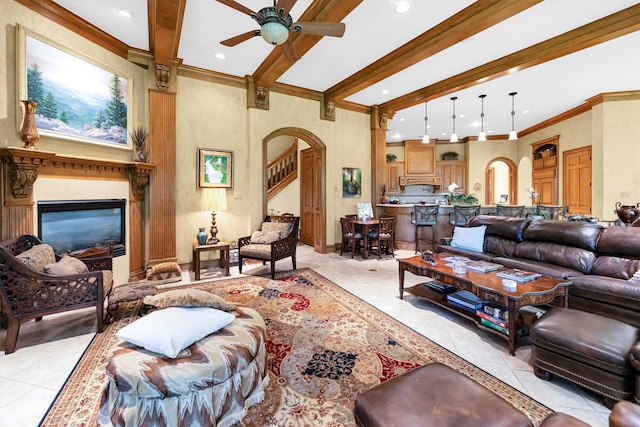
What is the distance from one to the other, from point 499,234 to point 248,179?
419 cm

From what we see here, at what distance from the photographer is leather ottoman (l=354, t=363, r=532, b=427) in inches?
42.6

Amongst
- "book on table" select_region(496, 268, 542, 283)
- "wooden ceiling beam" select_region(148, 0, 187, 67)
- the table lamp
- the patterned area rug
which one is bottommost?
the patterned area rug

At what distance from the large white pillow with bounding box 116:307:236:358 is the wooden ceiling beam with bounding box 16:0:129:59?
3.68 metres

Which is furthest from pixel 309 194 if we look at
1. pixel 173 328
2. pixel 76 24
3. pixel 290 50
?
pixel 173 328

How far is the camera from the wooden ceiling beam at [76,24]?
308cm

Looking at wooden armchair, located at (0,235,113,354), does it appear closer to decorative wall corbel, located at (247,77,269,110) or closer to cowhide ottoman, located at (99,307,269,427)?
cowhide ottoman, located at (99,307,269,427)

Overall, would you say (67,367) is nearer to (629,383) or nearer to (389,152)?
Answer: (629,383)

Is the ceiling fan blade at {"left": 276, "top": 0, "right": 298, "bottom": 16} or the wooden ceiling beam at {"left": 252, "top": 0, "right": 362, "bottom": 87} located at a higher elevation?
the wooden ceiling beam at {"left": 252, "top": 0, "right": 362, "bottom": 87}

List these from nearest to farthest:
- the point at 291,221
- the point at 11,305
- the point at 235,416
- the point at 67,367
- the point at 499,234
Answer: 1. the point at 235,416
2. the point at 67,367
3. the point at 11,305
4. the point at 499,234
5. the point at 291,221

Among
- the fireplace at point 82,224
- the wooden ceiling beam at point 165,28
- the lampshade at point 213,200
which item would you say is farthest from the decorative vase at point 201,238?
the wooden ceiling beam at point 165,28

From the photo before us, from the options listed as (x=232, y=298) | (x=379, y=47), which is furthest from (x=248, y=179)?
(x=379, y=47)

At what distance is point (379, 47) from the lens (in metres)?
4.25

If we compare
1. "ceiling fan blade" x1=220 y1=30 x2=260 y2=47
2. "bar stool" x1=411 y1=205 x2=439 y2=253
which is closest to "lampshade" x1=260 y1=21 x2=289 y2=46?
"ceiling fan blade" x1=220 y1=30 x2=260 y2=47

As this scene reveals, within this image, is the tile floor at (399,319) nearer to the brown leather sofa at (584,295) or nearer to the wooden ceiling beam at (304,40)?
the brown leather sofa at (584,295)
